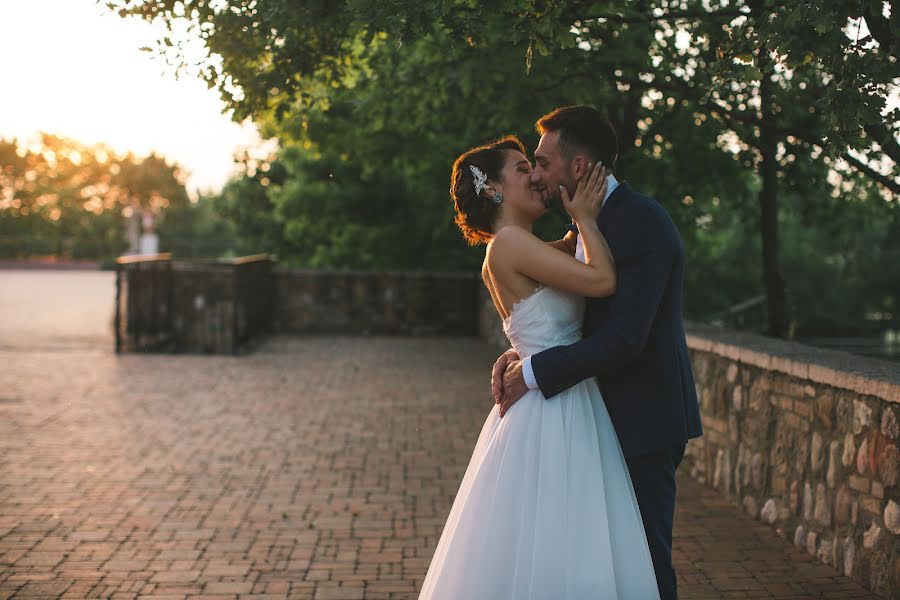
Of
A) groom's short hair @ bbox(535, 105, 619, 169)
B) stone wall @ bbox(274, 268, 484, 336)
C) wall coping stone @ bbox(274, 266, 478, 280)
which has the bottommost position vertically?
stone wall @ bbox(274, 268, 484, 336)

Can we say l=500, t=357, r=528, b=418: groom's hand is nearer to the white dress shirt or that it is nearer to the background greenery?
the white dress shirt

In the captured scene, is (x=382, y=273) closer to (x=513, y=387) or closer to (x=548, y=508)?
(x=513, y=387)

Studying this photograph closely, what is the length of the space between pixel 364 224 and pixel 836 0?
1649 cm

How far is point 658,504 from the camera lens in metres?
3.23

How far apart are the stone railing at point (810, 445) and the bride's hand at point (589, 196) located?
7.54ft

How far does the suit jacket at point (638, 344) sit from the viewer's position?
3.04 m

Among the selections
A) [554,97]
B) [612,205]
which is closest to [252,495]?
[612,205]

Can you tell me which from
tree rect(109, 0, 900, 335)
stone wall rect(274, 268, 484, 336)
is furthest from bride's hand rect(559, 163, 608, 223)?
stone wall rect(274, 268, 484, 336)

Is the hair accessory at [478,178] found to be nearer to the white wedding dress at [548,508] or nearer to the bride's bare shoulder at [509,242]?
the bride's bare shoulder at [509,242]

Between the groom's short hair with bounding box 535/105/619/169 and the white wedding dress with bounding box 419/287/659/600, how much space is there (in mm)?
484

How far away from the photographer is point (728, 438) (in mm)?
6793

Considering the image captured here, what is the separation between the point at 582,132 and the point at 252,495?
453 cm

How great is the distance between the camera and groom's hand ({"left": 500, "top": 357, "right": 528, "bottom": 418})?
329 centimetres

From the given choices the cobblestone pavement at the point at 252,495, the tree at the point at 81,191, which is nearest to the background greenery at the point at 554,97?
the cobblestone pavement at the point at 252,495
